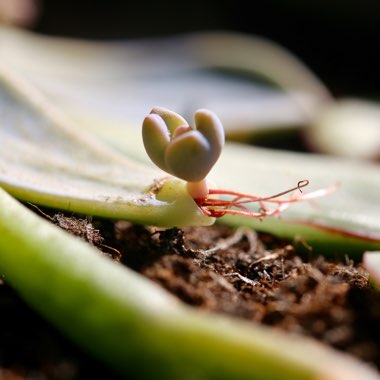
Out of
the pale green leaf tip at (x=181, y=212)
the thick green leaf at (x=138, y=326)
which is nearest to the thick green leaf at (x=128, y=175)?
the pale green leaf tip at (x=181, y=212)

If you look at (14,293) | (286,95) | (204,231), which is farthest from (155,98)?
(14,293)

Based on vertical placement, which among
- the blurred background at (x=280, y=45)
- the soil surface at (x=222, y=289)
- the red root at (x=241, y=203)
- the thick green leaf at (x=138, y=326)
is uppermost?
the blurred background at (x=280, y=45)

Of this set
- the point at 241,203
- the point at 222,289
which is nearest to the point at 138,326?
the point at 222,289

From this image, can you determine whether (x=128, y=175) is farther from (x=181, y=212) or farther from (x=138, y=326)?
(x=138, y=326)

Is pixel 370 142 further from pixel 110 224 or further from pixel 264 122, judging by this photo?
pixel 110 224

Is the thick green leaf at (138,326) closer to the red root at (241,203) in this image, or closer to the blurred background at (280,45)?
the red root at (241,203)
